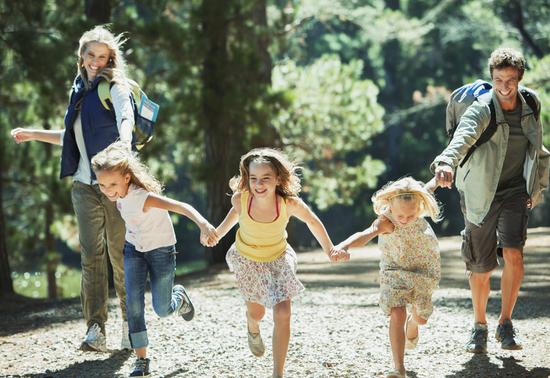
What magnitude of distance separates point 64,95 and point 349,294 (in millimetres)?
4691

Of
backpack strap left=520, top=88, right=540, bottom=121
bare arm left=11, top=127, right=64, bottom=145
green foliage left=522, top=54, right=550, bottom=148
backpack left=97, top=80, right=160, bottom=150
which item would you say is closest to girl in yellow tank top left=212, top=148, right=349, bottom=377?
backpack left=97, top=80, right=160, bottom=150

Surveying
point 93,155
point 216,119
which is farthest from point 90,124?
point 216,119

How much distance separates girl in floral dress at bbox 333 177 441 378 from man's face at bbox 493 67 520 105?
80 cm

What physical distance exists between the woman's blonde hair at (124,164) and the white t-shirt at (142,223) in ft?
0.17

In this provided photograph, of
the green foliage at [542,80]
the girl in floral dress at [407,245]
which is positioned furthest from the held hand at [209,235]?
the green foliage at [542,80]

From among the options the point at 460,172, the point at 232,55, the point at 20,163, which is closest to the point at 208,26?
the point at 232,55

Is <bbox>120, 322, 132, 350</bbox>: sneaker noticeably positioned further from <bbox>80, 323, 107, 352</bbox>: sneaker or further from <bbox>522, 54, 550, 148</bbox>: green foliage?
<bbox>522, 54, 550, 148</bbox>: green foliage

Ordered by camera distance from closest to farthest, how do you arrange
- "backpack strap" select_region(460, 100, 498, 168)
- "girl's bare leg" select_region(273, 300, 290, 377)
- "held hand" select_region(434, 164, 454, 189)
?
"girl's bare leg" select_region(273, 300, 290, 377) < "held hand" select_region(434, 164, 454, 189) < "backpack strap" select_region(460, 100, 498, 168)

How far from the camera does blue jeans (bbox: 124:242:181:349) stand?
5.62 meters

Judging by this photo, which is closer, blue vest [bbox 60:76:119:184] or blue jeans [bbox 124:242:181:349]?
blue jeans [bbox 124:242:181:349]

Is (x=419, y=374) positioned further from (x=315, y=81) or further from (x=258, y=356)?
(x=315, y=81)

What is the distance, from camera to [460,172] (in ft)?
20.1

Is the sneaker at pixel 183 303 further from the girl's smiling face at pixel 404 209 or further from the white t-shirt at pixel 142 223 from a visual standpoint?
the girl's smiling face at pixel 404 209

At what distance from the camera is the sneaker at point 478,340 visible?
6012mm
